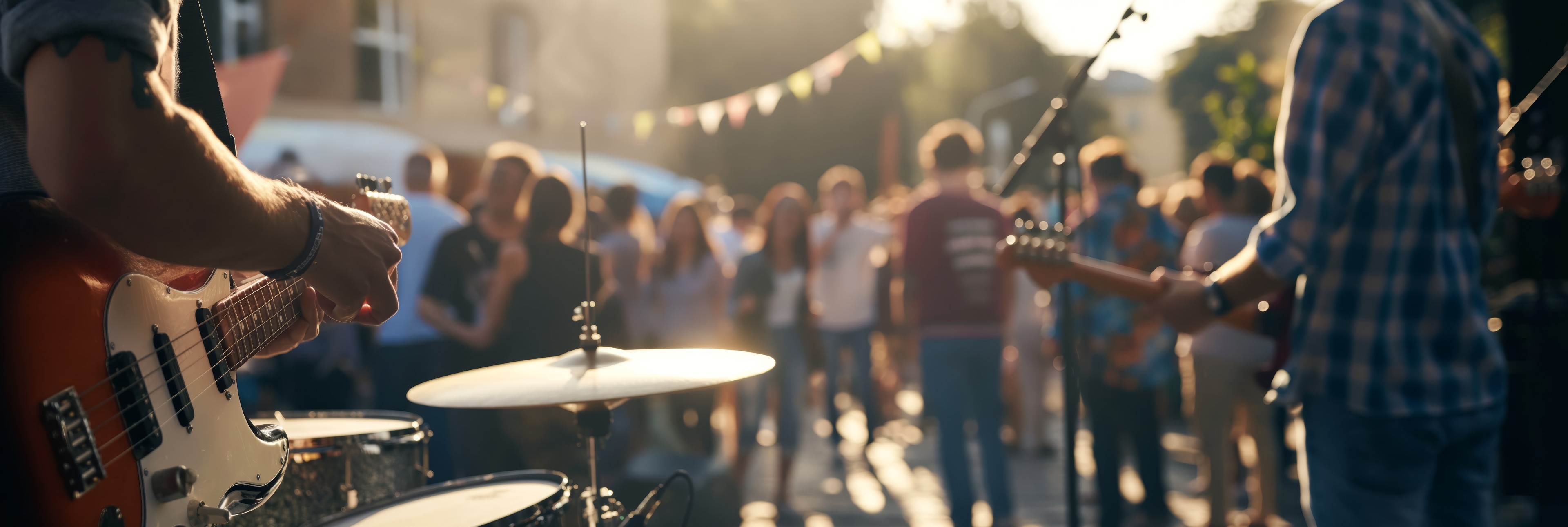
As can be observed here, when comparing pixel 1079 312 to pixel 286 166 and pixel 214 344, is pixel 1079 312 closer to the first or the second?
pixel 214 344

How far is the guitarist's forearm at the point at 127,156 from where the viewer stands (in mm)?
1041

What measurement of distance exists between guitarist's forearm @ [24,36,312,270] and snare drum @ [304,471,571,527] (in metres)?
0.71

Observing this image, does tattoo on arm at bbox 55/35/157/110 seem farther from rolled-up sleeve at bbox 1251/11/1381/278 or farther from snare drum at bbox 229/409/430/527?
rolled-up sleeve at bbox 1251/11/1381/278

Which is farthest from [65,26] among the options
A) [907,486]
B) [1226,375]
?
[907,486]

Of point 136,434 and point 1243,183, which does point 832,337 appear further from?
point 136,434

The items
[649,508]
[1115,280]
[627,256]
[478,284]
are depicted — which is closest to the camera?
[649,508]

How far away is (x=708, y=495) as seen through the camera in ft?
10.9

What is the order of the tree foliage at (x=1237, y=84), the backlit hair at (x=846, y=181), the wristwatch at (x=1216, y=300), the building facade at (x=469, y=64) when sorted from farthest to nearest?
the building facade at (x=469, y=64) < the tree foliage at (x=1237, y=84) < the backlit hair at (x=846, y=181) < the wristwatch at (x=1216, y=300)

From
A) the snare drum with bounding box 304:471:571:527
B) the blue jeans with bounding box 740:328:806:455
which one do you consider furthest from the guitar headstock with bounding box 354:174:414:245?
the blue jeans with bounding box 740:328:806:455

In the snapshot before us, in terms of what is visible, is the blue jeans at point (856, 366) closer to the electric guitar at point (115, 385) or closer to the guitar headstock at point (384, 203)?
the guitar headstock at point (384, 203)

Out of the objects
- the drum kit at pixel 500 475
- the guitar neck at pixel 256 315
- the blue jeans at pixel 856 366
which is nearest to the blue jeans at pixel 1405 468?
the drum kit at pixel 500 475

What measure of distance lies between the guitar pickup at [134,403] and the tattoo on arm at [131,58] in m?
0.38

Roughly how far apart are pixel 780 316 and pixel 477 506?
14.4 feet

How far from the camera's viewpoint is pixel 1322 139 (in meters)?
1.90
